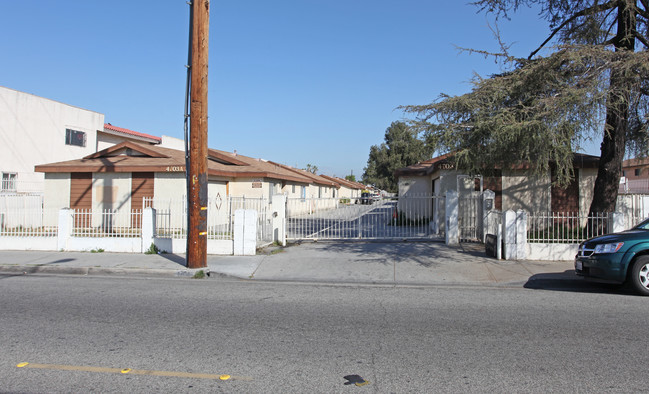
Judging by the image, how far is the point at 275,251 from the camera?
12.8 m

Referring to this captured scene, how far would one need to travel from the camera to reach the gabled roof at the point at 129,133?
94.9ft

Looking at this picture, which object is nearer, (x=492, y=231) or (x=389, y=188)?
(x=492, y=231)

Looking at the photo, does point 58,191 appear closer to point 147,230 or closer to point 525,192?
point 147,230

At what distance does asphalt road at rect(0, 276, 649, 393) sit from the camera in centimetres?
406

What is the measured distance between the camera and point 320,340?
208 inches

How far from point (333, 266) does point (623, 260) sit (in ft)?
19.7

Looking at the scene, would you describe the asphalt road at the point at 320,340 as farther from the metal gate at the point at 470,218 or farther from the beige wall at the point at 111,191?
the beige wall at the point at 111,191

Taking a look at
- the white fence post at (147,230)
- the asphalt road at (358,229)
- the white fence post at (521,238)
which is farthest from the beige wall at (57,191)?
the white fence post at (521,238)

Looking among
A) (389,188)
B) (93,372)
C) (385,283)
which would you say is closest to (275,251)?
(385,283)

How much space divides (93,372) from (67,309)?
297cm

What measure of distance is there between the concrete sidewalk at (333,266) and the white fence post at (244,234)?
345 mm

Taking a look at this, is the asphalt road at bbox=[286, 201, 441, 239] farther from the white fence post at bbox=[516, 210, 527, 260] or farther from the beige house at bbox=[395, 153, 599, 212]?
the white fence post at bbox=[516, 210, 527, 260]

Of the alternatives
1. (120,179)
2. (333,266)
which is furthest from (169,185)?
(333,266)

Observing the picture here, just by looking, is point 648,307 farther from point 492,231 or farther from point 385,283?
point 492,231
